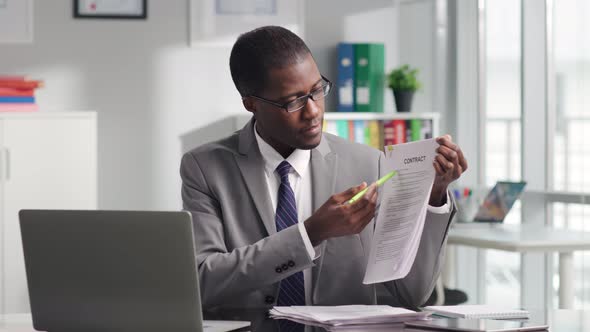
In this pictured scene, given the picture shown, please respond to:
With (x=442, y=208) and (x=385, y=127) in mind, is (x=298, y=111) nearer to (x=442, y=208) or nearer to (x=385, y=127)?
(x=442, y=208)

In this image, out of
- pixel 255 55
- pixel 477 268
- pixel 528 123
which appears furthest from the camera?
pixel 477 268

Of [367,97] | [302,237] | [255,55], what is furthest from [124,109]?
[302,237]

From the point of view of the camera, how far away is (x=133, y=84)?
4.79 m

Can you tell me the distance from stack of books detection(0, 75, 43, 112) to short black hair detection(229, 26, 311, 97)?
2475 millimetres

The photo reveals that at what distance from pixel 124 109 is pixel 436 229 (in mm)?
3072

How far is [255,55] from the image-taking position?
2.13 meters

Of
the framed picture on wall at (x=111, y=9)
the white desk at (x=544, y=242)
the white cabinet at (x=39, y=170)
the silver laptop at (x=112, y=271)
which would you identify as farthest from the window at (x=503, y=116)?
the silver laptop at (x=112, y=271)

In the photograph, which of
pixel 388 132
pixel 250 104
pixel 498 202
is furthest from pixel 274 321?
pixel 388 132

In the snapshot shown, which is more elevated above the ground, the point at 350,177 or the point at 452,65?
the point at 452,65

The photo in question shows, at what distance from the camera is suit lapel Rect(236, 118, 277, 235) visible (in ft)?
6.90

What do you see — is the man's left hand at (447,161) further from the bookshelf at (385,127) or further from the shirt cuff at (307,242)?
the bookshelf at (385,127)

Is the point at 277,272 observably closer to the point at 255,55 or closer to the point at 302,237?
the point at 302,237

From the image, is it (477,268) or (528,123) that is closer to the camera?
(528,123)

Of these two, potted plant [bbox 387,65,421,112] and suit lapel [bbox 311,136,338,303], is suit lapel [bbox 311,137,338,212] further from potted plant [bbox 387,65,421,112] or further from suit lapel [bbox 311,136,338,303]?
potted plant [bbox 387,65,421,112]
